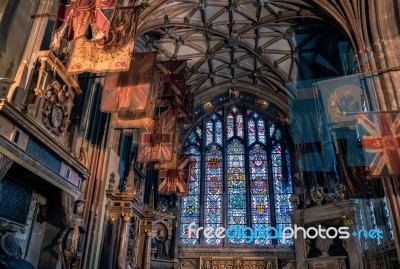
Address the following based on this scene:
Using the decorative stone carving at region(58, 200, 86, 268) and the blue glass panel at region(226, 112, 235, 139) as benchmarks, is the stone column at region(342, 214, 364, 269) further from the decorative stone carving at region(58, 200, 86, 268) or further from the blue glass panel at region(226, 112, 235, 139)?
the decorative stone carving at region(58, 200, 86, 268)

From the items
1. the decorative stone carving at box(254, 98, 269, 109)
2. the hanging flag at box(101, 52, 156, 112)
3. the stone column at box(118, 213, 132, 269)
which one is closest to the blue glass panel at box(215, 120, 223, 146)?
the decorative stone carving at box(254, 98, 269, 109)

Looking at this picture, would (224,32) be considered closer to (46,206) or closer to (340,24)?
(340,24)

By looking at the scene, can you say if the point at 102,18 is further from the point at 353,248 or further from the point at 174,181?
the point at 353,248

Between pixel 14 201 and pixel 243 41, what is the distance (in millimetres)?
13153

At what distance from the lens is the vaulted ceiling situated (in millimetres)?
14547

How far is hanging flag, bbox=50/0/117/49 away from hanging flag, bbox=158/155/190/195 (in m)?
8.26

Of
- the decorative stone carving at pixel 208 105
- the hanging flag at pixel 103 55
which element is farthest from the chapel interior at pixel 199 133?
the decorative stone carving at pixel 208 105

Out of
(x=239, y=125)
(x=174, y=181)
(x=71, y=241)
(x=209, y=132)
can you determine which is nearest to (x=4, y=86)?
(x=71, y=241)

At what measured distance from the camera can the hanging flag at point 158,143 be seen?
11000mm

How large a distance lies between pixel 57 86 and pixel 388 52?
29.9ft

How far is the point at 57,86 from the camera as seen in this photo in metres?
7.70

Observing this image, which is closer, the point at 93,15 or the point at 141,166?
the point at 93,15

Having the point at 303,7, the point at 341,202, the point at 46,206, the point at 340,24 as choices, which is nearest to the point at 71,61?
the point at 46,206

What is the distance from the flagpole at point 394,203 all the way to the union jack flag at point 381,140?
146cm
